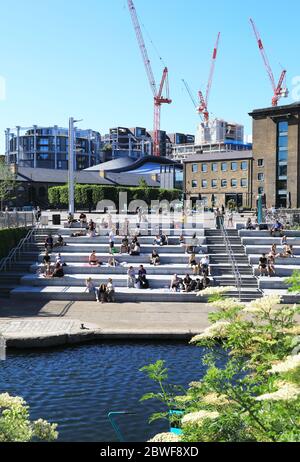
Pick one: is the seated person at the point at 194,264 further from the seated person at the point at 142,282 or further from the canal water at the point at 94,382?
the canal water at the point at 94,382

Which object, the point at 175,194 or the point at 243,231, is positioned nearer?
the point at 243,231

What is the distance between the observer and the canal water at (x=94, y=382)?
41.7 feet

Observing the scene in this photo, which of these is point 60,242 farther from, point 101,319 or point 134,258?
point 101,319

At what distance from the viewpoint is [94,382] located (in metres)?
15.8

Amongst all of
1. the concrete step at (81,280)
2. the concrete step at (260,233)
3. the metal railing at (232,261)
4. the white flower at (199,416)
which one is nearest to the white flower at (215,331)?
the white flower at (199,416)

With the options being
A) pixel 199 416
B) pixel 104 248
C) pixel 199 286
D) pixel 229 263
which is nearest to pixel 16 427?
pixel 199 416

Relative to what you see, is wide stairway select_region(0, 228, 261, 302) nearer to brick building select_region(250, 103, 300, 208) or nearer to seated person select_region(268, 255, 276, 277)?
seated person select_region(268, 255, 276, 277)

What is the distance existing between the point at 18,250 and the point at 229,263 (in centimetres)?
1317

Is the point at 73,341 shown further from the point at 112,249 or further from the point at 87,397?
the point at 112,249

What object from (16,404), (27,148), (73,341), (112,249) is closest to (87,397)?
(73,341)

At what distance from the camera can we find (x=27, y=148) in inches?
7274

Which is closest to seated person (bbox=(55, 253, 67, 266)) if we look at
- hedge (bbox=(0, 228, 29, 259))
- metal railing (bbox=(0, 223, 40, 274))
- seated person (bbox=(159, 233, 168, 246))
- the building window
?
metal railing (bbox=(0, 223, 40, 274))

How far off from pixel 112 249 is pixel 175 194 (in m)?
53.4

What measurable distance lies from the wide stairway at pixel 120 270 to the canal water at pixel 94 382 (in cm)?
868
